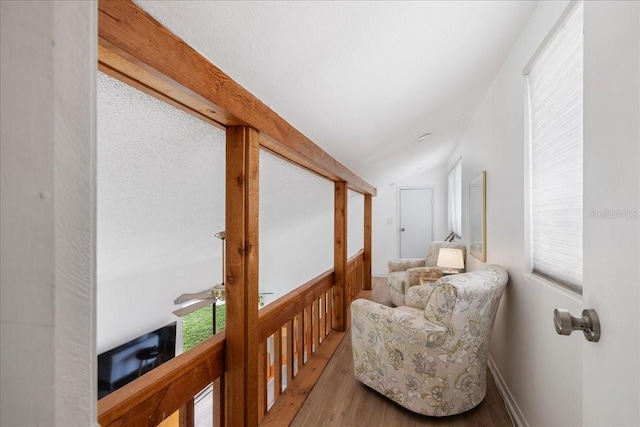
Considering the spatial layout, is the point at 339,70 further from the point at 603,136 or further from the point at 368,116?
the point at 603,136

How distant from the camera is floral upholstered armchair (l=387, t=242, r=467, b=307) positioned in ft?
12.4

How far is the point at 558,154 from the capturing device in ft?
4.78

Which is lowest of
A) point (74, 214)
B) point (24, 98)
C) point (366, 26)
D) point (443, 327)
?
point (443, 327)

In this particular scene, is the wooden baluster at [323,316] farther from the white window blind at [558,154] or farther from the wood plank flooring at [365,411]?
the white window blind at [558,154]

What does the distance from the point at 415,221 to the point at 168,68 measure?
235 inches

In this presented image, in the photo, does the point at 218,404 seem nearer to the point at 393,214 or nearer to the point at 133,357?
the point at 133,357

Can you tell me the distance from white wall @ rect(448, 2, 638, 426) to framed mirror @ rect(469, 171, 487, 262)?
0.34ft

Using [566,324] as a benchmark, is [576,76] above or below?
above

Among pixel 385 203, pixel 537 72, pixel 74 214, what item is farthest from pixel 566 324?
pixel 385 203

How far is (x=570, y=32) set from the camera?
53.2 inches

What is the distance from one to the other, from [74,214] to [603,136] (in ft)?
3.19

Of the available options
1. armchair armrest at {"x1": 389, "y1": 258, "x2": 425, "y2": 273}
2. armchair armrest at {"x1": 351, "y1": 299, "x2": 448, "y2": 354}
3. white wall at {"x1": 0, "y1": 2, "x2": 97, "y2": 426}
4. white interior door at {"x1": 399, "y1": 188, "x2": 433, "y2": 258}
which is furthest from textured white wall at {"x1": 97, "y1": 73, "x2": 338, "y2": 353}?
white interior door at {"x1": 399, "y1": 188, "x2": 433, "y2": 258}

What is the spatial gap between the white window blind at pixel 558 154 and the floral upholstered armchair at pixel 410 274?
2.05 meters

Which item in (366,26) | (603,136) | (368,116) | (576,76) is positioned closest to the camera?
(603,136)
